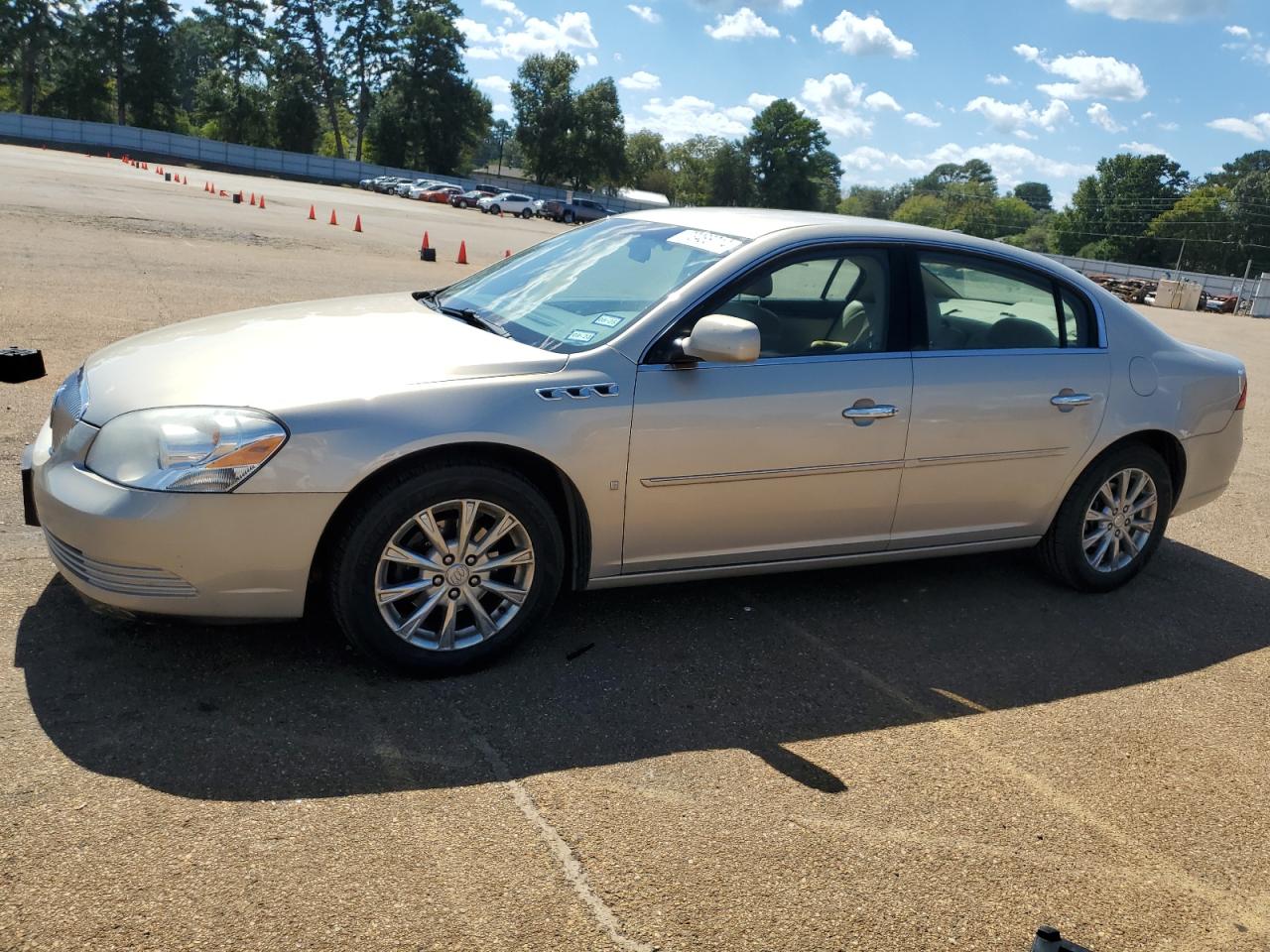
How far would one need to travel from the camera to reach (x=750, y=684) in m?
3.92

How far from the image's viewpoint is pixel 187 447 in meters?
3.29

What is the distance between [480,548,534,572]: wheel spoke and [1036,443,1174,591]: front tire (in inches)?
105

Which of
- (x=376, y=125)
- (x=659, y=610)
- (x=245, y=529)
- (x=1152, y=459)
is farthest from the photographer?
(x=376, y=125)

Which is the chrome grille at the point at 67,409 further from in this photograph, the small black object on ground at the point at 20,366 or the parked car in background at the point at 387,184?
the parked car in background at the point at 387,184

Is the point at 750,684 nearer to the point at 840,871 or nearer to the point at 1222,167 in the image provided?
the point at 840,871

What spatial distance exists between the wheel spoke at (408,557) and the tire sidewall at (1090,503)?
3041 mm

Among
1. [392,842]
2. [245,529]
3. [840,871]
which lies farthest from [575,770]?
[245,529]

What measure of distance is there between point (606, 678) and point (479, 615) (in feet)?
1.69

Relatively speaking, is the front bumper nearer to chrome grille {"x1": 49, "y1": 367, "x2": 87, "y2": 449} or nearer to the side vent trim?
chrome grille {"x1": 49, "y1": 367, "x2": 87, "y2": 449}

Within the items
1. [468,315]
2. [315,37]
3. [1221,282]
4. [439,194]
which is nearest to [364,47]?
[315,37]

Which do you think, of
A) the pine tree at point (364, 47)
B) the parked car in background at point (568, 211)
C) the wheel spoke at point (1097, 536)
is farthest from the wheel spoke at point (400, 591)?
the pine tree at point (364, 47)

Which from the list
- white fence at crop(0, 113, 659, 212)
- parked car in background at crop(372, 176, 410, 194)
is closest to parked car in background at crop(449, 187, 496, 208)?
parked car in background at crop(372, 176, 410, 194)

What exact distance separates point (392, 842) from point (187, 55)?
505 ft

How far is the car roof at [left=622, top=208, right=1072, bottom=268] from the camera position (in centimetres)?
444
